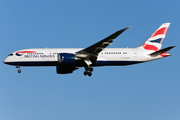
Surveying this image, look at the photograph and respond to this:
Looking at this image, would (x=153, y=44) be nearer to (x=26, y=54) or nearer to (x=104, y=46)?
(x=104, y=46)

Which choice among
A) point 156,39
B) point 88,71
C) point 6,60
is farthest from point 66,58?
point 156,39

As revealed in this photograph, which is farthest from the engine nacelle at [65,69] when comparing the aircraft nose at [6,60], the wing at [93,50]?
the aircraft nose at [6,60]

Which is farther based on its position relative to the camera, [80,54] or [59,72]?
[59,72]

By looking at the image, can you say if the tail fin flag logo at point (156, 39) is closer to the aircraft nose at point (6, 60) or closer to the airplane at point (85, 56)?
the airplane at point (85, 56)

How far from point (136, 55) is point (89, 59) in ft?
23.8

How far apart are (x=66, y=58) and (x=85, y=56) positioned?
9.29ft

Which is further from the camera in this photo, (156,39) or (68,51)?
(156,39)

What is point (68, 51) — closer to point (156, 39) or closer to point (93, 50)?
point (93, 50)

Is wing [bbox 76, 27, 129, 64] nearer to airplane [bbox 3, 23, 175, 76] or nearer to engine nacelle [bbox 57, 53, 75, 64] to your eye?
airplane [bbox 3, 23, 175, 76]

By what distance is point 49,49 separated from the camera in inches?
1975

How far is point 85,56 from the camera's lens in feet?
159

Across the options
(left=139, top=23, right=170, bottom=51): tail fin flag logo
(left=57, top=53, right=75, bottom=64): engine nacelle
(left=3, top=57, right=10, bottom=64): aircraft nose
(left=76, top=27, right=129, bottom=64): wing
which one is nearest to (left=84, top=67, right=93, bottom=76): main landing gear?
(left=76, top=27, right=129, bottom=64): wing

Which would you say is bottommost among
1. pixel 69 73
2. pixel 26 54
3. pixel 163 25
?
pixel 69 73

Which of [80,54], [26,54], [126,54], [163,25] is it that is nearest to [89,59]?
[80,54]
